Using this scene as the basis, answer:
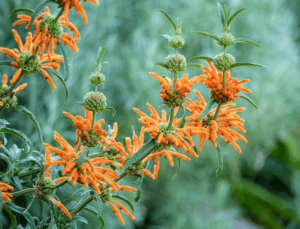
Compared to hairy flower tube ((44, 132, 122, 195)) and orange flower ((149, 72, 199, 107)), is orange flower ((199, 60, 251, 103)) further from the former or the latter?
hairy flower tube ((44, 132, 122, 195))

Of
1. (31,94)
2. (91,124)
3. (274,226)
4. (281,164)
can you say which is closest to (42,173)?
(91,124)

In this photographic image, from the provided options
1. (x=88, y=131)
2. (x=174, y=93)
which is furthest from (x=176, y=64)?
(x=88, y=131)

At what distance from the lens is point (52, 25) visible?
47 centimetres

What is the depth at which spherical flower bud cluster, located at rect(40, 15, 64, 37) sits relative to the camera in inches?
18.6

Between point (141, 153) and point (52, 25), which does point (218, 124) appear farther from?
point (52, 25)

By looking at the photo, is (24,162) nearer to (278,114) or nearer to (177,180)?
(177,180)

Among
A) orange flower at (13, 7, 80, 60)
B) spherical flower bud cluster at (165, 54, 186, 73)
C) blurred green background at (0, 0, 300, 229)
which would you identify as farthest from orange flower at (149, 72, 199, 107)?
blurred green background at (0, 0, 300, 229)

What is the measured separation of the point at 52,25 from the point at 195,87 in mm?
1982

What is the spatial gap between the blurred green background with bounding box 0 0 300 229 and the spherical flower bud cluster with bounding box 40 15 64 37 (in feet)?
3.57

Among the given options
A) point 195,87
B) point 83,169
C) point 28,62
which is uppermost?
point 195,87

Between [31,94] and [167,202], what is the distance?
1115 mm

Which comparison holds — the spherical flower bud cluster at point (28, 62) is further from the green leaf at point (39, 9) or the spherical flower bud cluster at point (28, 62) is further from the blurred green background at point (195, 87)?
the blurred green background at point (195, 87)

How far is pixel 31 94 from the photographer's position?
1741mm

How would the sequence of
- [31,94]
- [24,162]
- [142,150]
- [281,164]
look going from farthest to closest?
[281,164], [31,94], [24,162], [142,150]
